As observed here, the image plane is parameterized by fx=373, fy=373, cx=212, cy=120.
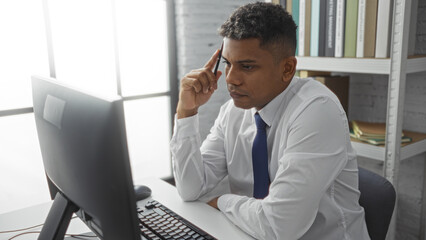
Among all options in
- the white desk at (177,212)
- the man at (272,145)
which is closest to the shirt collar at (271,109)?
the man at (272,145)

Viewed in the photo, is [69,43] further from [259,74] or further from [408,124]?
[408,124]

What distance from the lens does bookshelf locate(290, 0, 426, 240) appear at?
1.45m

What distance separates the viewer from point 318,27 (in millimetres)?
1742

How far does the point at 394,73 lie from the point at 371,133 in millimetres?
320

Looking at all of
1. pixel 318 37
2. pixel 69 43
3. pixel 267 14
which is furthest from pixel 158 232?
pixel 69 43

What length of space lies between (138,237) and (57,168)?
304 millimetres

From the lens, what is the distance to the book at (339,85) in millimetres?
1826

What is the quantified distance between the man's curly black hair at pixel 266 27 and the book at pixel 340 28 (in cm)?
53

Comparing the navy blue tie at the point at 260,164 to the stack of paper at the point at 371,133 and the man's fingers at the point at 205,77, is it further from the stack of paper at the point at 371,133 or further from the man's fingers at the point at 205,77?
the stack of paper at the point at 371,133

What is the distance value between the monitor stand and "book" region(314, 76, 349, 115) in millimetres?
1368

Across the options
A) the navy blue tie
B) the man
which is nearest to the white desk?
the man

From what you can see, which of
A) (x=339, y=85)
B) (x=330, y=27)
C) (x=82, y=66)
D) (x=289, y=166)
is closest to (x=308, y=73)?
(x=339, y=85)

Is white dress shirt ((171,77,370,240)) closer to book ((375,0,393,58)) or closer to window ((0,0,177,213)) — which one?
book ((375,0,393,58))

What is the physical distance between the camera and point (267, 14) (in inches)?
46.3
